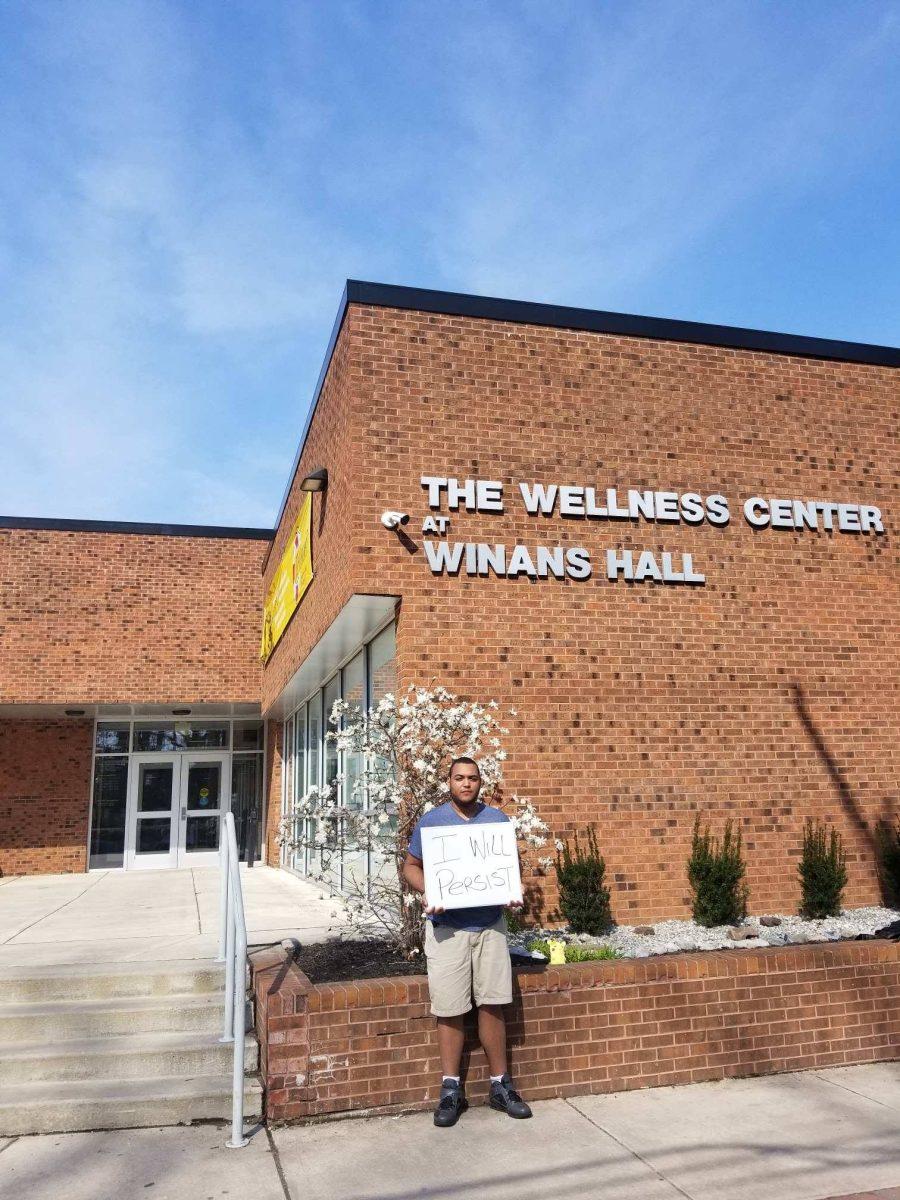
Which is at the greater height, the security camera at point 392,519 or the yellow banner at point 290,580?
the yellow banner at point 290,580

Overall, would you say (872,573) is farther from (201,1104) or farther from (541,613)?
(201,1104)

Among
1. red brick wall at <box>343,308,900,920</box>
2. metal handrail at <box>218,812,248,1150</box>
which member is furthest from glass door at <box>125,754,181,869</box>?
red brick wall at <box>343,308,900,920</box>

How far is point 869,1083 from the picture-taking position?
5625mm

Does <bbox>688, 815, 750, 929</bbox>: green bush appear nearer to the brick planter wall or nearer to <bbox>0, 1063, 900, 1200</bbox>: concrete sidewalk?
the brick planter wall

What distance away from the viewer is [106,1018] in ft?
19.3

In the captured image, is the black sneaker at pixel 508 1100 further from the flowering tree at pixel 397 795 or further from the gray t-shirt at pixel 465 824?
the flowering tree at pixel 397 795

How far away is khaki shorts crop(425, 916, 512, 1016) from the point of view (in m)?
5.08

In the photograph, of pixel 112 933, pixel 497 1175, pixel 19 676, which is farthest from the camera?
pixel 19 676

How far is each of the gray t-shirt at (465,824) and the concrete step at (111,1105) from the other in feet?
4.82

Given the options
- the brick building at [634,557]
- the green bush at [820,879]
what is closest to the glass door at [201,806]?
the brick building at [634,557]

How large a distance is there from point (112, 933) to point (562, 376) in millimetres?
6516

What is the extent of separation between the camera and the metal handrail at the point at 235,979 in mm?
4855

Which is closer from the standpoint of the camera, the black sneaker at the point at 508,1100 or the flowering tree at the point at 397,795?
the black sneaker at the point at 508,1100

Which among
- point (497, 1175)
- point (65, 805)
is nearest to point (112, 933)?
point (497, 1175)
